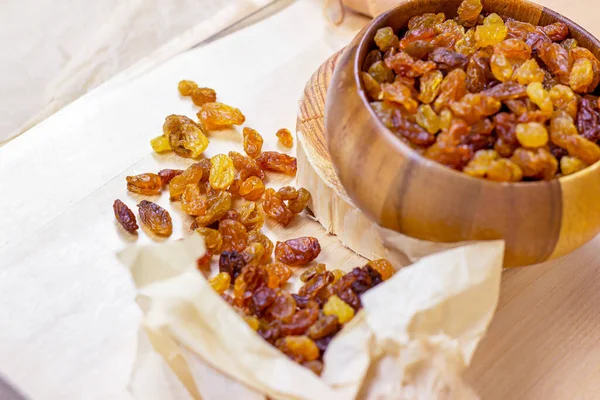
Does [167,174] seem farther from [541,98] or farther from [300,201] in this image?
[541,98]

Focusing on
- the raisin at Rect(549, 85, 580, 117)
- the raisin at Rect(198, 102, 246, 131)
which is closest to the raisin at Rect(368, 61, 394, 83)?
the raisin at Rect(549, 85, 580, 117)

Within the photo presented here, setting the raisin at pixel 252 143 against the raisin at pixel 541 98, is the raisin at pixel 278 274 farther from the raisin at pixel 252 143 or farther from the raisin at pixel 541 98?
the raisin at pixel 541 98

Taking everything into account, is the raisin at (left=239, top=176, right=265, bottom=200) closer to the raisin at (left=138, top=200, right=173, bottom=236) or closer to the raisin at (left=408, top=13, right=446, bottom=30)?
the raisin at (left=138, top=200, right=173, bottom=236)

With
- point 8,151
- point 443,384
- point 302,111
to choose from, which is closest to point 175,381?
point 443,384

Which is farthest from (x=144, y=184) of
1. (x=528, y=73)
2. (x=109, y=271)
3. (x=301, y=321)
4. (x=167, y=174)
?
(x=528, y=73)

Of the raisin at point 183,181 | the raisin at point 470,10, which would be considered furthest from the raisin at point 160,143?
the raisin at point 470,10

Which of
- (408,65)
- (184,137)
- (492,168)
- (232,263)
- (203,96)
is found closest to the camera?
(492,168)

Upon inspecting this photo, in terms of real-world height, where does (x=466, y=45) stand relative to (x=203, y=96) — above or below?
above
